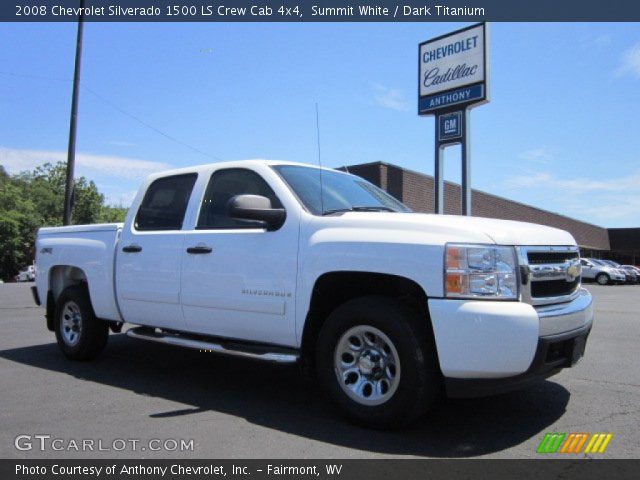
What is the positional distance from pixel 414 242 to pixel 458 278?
1.25 feet

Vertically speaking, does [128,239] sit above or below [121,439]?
above

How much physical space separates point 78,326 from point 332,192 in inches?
137

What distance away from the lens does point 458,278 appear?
11.6 feet

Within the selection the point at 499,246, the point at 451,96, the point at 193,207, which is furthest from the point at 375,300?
the point at 451,96

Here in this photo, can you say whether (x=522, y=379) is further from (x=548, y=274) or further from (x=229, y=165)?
(x=229, y=165)

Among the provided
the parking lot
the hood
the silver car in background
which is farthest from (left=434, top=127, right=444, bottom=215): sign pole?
the hood

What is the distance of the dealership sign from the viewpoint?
20.2 meters

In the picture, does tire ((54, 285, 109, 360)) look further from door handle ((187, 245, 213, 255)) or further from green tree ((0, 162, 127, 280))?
green tree ((0, 162, 127, 280))

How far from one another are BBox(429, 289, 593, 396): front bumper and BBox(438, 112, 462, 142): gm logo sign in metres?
18.2

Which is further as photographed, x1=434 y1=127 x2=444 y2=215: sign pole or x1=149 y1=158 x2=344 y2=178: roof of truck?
x1=434 y1=127 x2=444 y2=215: sign pole

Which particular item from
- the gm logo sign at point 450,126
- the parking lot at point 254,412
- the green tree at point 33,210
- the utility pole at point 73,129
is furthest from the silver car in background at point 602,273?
the green tree at point 33,210

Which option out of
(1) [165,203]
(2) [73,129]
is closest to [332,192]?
(1) [165,203]
